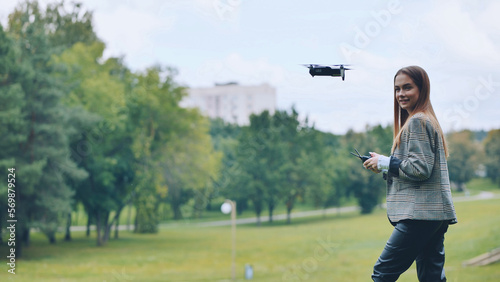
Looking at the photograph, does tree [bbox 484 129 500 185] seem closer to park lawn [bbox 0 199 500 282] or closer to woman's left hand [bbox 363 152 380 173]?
park lawn [bbox 0 199 500 282]

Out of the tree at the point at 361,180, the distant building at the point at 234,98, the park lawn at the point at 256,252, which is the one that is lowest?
the park lawn at the point at 256,252

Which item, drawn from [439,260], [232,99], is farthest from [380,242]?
[232,99]

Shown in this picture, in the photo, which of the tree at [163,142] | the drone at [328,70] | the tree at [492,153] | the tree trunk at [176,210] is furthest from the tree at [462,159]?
the drone at [328,70]

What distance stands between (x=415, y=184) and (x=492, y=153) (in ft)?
98.2

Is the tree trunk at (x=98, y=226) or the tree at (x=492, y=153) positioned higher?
the tree at (x=492, y=153)

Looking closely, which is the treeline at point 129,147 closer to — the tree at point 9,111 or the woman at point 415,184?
the tree at point 9,111

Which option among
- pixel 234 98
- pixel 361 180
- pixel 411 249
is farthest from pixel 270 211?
pixel 411 249

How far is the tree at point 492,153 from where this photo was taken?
29609 millimetres

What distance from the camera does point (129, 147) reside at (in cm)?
3169

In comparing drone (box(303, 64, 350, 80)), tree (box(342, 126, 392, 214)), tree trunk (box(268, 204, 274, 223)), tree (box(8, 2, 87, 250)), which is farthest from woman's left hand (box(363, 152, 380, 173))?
tree trunk (box(268, 204, 274, 223))

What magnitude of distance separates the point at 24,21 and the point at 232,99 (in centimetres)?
4156

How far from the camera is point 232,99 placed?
69688mm

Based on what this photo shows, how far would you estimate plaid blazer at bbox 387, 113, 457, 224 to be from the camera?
2619mm

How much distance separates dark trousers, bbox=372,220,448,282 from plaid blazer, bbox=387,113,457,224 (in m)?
0.06
